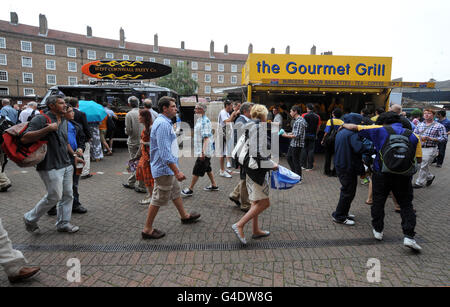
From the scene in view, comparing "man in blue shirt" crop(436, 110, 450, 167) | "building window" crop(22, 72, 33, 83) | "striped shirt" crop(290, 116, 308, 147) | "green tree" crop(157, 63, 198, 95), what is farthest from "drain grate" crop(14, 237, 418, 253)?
"building window" crop(22, 72, 33, 83)

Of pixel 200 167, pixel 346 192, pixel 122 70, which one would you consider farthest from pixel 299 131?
pixel 122 70

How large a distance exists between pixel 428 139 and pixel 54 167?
7.59 metres

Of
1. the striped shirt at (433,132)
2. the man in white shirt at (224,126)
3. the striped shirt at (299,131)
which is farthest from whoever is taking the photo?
the man in white shirt at (224,126)

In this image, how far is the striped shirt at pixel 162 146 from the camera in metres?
3.25

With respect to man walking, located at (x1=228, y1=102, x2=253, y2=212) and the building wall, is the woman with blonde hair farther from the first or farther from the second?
the building wall

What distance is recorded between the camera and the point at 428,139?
20.3ft

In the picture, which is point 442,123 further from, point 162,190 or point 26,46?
point 26,46

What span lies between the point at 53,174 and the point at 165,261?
1869 mm

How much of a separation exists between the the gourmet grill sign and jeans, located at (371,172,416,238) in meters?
11.4

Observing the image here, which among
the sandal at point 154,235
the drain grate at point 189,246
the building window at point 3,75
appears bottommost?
the drain grate at point 189,246

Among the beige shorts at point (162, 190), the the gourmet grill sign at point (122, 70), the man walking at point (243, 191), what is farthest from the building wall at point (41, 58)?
the beige shorts at point (162, 190)

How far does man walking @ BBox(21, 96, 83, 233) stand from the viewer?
128 inches

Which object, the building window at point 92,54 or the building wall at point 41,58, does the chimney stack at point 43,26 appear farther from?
the building window at point 92,54

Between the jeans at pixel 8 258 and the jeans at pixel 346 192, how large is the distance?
414 centimetres
